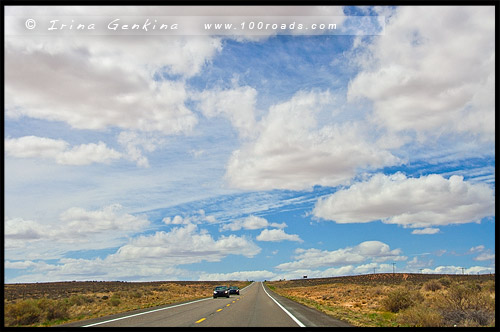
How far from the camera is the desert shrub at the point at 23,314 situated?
2156 cm

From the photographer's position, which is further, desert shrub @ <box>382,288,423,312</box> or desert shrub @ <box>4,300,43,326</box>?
desert shrub @ <box>382,288,423,312</box>

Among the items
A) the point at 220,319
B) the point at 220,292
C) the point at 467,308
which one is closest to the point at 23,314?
the point at 220,319

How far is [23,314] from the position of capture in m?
22.1

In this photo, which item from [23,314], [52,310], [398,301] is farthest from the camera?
[398,301]

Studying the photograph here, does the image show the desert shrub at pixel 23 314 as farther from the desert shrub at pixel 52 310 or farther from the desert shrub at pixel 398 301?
the desert shrub at pixel 398 301

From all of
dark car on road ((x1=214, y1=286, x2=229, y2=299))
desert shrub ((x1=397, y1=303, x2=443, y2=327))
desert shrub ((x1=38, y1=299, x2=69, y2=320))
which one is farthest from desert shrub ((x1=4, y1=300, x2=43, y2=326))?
dark car on road ((x1=214, y1=286, x2=229, y2=299))

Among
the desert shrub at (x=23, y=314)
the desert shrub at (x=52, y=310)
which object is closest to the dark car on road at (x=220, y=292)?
the desert shrub at (x=52, y=310)

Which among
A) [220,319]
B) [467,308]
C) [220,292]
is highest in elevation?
[467,308]

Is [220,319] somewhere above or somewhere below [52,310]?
above

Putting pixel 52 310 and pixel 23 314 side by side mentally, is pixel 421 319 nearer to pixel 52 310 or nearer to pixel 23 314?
pixel 52 310

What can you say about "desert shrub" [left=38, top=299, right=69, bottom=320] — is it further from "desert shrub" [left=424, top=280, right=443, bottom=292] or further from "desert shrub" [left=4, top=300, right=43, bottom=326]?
"desert shrub" [left=424, top=280, right=443, bottom=292]

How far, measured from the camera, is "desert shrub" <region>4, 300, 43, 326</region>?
2156 centimetres

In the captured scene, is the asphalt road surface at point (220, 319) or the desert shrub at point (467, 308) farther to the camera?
the desert shrub at point (467, 308)
